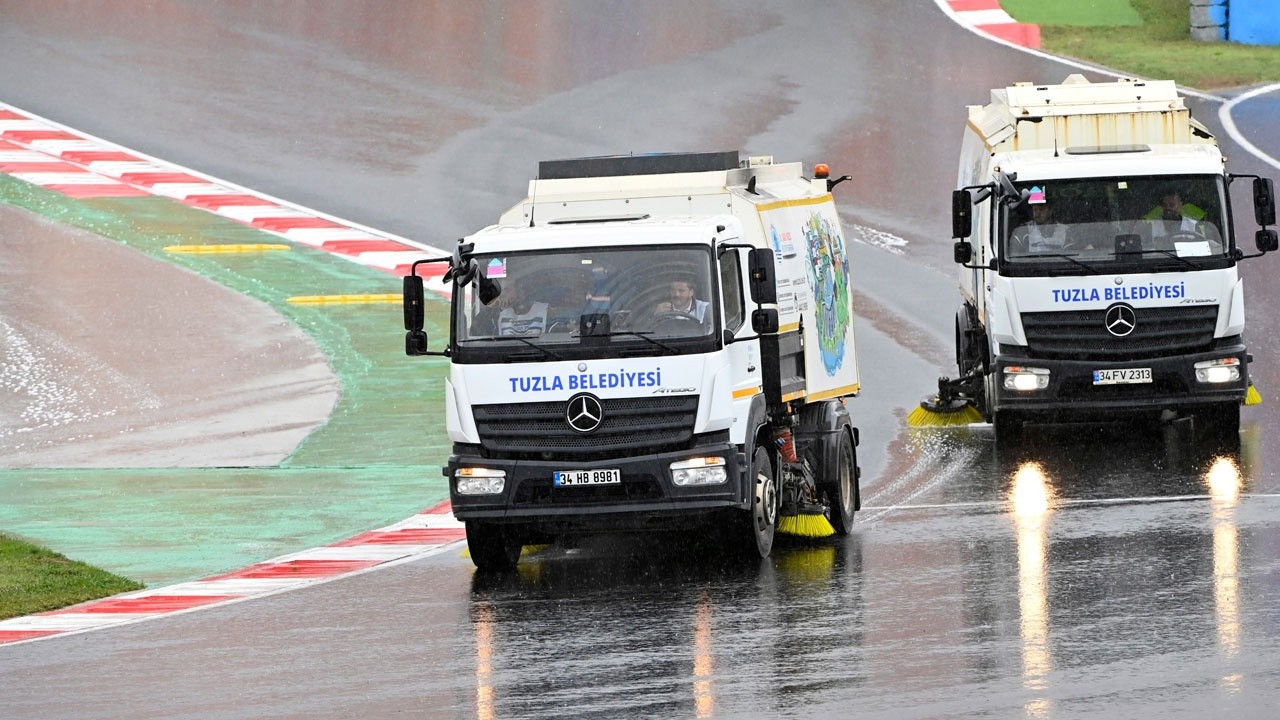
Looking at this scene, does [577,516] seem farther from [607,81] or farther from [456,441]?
[607,81]

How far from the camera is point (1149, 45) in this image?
35.5 meters

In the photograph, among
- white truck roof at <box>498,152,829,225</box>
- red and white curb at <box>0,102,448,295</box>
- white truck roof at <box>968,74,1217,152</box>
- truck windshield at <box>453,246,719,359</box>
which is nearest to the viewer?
truck windshield at <box>453,246,719,359</box>

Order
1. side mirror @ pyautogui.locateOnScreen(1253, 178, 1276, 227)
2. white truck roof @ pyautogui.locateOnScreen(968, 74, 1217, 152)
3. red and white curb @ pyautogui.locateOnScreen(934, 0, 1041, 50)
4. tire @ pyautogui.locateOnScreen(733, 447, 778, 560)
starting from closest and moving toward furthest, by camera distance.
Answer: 1. tire @ pyautogui.locateOnScreen(733, 447, 778, 560)
2. side mirror @ pyautogui.locateOnScreen(1253, 178, 1276, 227)
3. white truck roof @ pyautogui.locateOnScreen(968, 74, 1217, 152)
4. red and white curb @ pyautogui.locateOnScreen(934, 0, 1041, 50)

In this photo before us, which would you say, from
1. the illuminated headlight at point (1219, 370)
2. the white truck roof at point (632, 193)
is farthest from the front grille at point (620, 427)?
the illuminated headlight at point (1219, 370)

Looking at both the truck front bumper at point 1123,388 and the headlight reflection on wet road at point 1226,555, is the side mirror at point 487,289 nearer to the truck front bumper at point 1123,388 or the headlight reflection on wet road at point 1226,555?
the headlight reflection on wet road at point 1226,555

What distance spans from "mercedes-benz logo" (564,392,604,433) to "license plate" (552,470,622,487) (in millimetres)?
288

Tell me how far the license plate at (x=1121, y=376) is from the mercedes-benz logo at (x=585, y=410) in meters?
6.36

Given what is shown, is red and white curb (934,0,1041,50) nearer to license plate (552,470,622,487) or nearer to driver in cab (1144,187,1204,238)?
driver in cab (1144,187,1204,238)

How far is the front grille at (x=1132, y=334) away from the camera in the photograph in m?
17.9

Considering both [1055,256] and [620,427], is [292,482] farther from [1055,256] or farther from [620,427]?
[1055,256]

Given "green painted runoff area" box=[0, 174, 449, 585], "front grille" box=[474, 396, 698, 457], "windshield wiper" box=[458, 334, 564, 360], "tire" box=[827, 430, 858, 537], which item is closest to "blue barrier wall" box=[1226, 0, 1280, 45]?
"green painted runoff area" box=[0, 174, 449, 585]

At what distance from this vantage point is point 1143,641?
34.4 ft

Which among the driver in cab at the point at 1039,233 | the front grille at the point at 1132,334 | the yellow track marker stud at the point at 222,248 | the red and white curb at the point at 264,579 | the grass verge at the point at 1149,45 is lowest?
the red and white curb at the point at 264,579

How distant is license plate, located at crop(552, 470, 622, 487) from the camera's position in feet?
43.5
